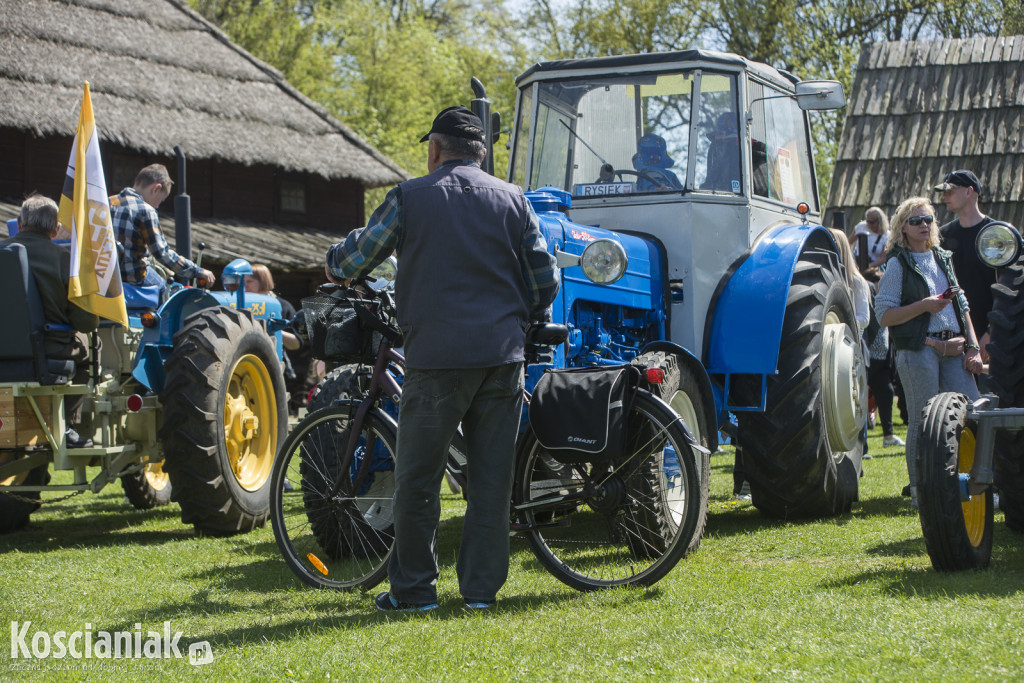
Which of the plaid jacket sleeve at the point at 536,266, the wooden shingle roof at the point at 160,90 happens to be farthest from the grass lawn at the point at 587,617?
the wooden shingle roof at the point at 160,90

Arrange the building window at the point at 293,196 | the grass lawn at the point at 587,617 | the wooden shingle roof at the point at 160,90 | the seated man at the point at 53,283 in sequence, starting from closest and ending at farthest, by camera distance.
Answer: the grass lawn at the point at 587,617 < the seated man at the point at 53,283 < the wooden shingle roof at the point at 160,90 < the building window at the point at 293,196

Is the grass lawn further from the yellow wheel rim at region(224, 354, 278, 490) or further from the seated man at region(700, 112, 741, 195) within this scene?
the seated man at region(700, 112, 741, 195)

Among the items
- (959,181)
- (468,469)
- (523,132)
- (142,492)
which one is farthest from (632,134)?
(142,492)

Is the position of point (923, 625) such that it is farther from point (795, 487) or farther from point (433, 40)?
point (433, 40)

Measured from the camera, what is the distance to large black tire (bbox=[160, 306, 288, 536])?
6.41 m

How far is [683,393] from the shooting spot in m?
5.51

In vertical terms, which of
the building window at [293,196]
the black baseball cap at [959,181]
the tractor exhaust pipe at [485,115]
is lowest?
the tractor exhaust pipe at [485,115]

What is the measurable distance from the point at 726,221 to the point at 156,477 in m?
4.49

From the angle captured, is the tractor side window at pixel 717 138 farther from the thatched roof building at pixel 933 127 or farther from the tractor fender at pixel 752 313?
the thatched roof building at pixel 933 127

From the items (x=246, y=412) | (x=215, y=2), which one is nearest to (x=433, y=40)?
(x=215, y=2)

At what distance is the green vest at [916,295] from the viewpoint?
666cm

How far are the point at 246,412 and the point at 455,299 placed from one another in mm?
3228

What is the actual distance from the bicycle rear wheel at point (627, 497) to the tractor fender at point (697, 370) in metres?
0.79

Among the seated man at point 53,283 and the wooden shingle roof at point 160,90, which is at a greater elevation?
the wooden shingle roof at point 160,90
